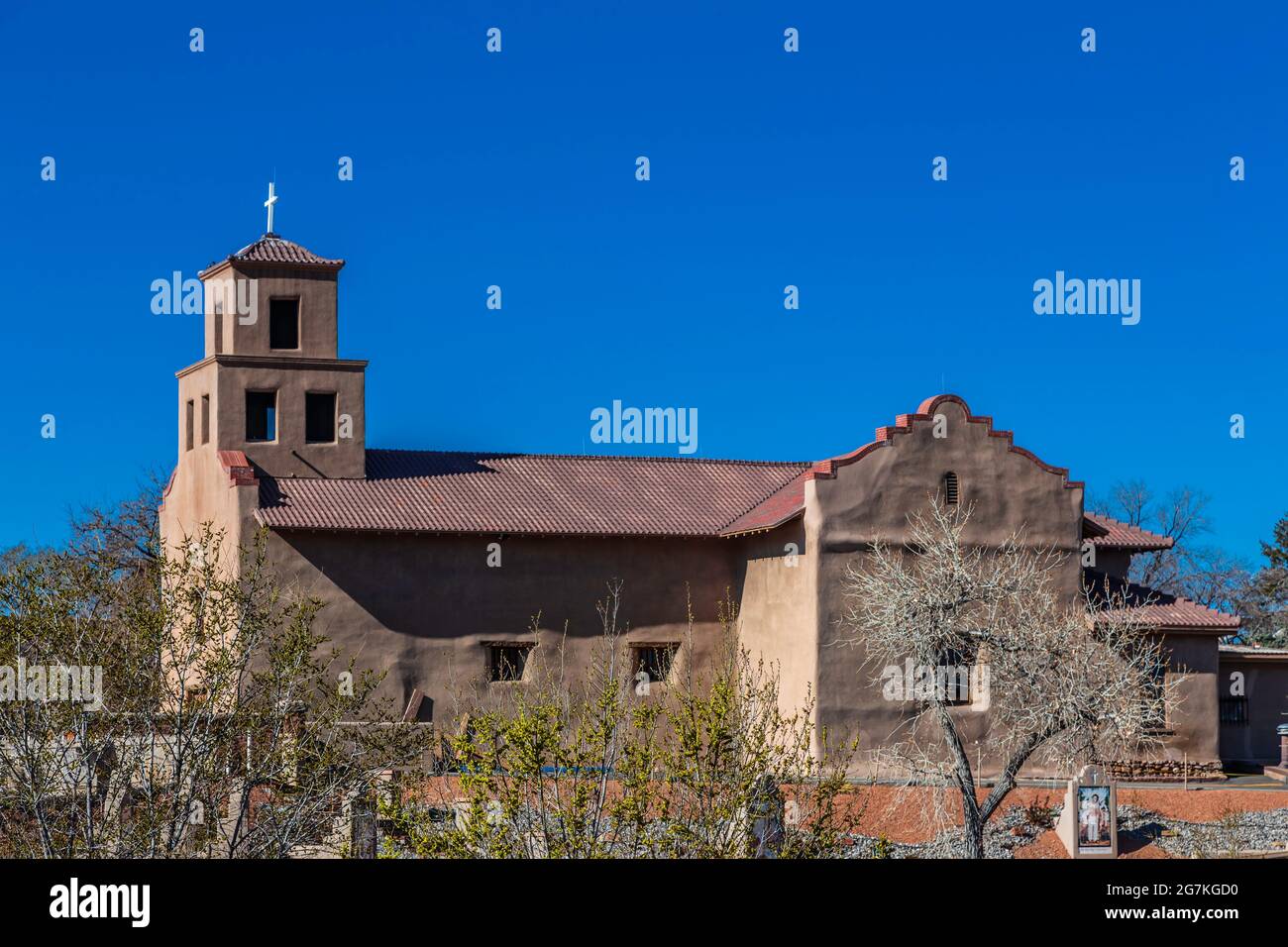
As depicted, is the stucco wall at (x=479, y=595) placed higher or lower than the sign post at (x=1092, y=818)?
higher

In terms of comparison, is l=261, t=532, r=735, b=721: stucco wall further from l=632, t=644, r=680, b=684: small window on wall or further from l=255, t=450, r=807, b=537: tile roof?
l=255, t=450, r=807, b=537: tile roof

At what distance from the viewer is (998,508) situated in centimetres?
3509

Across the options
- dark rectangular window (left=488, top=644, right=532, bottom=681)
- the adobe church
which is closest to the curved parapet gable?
the adobe church

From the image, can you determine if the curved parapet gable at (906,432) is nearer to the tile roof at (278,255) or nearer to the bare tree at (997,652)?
the bare tree at (997,652)

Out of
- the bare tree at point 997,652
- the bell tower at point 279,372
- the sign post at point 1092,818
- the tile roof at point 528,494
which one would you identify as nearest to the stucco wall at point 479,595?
the tile roof at point 528,494

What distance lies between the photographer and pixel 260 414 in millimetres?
A: 36719

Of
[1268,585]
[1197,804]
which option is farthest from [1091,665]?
[1268,585]

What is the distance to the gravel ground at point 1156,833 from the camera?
29703 millimetres

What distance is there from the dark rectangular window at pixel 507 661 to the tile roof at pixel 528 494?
2.59 m

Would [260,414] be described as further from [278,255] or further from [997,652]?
[997,652]

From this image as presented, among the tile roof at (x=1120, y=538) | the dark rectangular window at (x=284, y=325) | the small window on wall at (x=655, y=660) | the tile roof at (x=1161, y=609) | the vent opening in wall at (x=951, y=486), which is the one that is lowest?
the small window on wall at (x=655, y=660)

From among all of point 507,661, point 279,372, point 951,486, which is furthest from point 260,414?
point 951,486

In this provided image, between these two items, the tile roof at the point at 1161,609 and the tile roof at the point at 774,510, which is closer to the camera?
the tile roof at the point at 774,510
